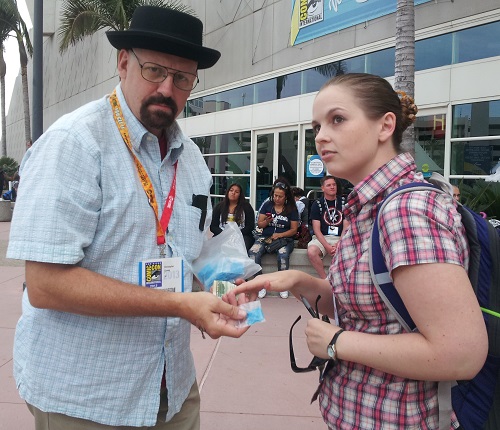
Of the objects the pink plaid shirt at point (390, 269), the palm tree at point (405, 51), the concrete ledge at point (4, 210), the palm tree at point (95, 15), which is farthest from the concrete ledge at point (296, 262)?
the concrete ledge at point (4, 210)

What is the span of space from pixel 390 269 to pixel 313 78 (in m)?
11.8

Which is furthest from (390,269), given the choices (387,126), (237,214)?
(237,214)

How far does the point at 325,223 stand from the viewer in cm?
746

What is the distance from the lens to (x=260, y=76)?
549 inches

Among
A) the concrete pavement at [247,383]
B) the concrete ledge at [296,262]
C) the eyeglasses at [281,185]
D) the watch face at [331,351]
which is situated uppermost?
the eyeglasses at [281,185]

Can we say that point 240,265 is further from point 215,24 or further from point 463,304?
point 215,24

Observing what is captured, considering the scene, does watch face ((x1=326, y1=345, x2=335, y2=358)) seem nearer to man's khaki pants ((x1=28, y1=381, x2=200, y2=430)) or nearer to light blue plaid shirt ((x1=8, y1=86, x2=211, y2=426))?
light blue plaid shirt ((x1=8, y1=86, x2=211, y2=426))

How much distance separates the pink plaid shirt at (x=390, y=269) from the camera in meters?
1.26

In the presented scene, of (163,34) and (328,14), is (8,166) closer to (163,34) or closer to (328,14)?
(328,14)

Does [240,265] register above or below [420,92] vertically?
below

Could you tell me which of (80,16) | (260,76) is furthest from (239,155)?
(80,16)

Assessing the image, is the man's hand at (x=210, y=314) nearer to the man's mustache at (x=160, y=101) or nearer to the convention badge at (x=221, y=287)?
the convention badge at (x=221, y=287)

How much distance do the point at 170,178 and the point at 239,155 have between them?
43.1 feet

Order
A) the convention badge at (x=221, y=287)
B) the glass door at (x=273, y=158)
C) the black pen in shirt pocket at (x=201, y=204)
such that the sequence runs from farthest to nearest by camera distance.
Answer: the glass door at (x=273, y=158), the black pen in shirt pocket at (x=201, y=204), the convention badge at (x=221, y=287)
